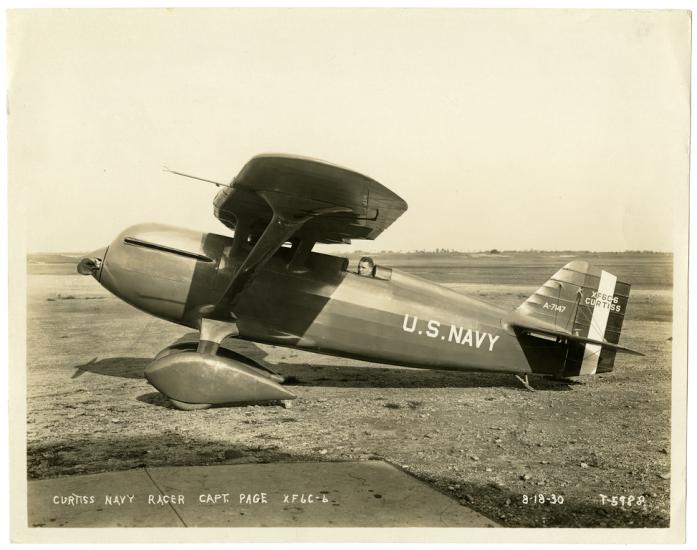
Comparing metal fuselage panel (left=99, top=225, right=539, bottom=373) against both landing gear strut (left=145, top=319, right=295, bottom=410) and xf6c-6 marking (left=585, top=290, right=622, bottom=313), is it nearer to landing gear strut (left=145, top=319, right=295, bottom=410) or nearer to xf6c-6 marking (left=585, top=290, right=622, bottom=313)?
landing gear strut (left=145, top=319, right=295, bottom=410)

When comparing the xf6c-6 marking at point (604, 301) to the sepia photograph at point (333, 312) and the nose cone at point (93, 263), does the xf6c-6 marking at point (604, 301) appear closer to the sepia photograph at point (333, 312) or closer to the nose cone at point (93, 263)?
the sepia photograph at point (333, 312)

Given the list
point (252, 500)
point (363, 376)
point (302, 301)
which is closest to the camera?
point (252, 500)

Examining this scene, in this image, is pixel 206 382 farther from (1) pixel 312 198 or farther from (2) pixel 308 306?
(1) pixel 312 198

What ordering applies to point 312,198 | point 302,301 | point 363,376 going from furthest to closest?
1. point 363,376
2. point 302,301
3. point 312,198

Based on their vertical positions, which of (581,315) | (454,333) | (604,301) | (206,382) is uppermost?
(604,301)

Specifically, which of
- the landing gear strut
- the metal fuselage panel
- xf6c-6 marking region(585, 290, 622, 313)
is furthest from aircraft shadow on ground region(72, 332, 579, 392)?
the landing gear strut

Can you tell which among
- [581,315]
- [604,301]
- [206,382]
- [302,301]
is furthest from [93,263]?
[604,301]

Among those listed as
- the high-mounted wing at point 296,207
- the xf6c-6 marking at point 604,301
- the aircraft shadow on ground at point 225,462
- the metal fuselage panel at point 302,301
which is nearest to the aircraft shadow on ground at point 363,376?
the metal fuselage panel at point 302,301
